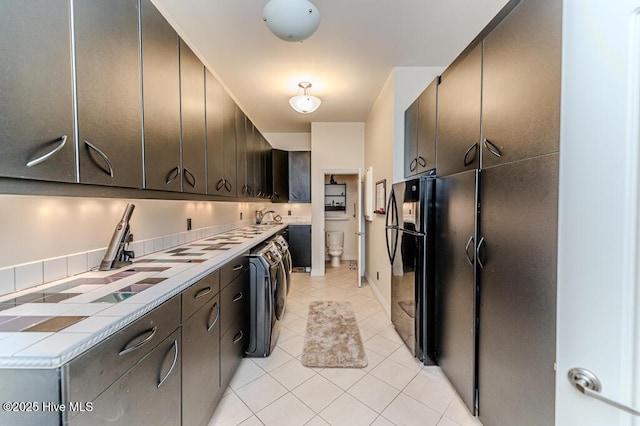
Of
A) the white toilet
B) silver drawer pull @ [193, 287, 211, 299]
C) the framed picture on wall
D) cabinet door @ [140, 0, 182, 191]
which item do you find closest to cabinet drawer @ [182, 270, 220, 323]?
silver drawer pull @ [193, 287, 211, 299]

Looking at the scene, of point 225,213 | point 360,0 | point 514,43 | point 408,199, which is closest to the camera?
point 514,43

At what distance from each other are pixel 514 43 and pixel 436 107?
894 mm

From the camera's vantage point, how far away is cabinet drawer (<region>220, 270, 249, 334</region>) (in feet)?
5.40

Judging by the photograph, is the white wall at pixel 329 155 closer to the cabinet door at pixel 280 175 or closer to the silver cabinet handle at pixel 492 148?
the cabinet door at pixel 280 175

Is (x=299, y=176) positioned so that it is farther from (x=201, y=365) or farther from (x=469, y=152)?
(x=201, y=365)

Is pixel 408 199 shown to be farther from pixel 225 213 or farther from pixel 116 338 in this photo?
pixel 225 213

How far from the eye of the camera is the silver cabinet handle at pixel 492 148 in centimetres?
134

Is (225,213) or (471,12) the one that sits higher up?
(471,12)

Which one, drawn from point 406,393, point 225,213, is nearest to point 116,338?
point 406,393

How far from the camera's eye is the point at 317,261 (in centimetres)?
478

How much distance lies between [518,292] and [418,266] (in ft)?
2.96

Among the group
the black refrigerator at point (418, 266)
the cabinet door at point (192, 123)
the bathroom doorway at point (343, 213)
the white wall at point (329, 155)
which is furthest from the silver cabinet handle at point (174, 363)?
the bathroom doorway at point (343, 213)

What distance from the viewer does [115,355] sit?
79 cm

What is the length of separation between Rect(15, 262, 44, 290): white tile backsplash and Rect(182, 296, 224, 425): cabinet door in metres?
0.65
